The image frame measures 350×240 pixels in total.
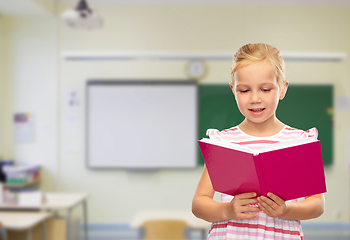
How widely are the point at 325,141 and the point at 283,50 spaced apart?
125 centimetres

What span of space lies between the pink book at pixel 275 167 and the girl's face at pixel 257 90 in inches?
4.0

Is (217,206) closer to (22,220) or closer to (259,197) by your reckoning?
(259,197)

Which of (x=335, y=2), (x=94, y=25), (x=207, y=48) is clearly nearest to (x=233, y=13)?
(x=207, y=48)

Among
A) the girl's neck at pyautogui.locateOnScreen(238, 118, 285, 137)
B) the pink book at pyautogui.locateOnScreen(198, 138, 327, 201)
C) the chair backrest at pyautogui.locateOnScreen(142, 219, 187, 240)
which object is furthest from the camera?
the chair backrest at pyautogui.locateOnScreen(142, 219, 187, 240)

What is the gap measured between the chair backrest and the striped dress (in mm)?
1462

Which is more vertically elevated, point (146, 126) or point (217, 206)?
point (146, 126)

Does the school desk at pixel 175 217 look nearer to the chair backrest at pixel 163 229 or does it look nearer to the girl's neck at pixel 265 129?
the chair backrest at pixel 163 229

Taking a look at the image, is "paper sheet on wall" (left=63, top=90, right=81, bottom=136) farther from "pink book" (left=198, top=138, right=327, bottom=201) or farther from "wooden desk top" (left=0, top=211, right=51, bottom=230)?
"pink book" (left=198, top=138, right=327, bottom=201)

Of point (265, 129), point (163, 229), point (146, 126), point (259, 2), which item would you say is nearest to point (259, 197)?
point (265, 129)

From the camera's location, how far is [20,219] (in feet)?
8.07

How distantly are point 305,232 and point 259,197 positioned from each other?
146 inches

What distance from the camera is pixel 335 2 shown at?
12.9 feet

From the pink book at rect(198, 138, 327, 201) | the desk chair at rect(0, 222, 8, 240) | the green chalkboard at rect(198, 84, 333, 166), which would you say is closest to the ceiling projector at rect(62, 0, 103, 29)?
the green chalkboard at rect(198, 84, 333, 166)

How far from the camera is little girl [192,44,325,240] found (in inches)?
23.9
